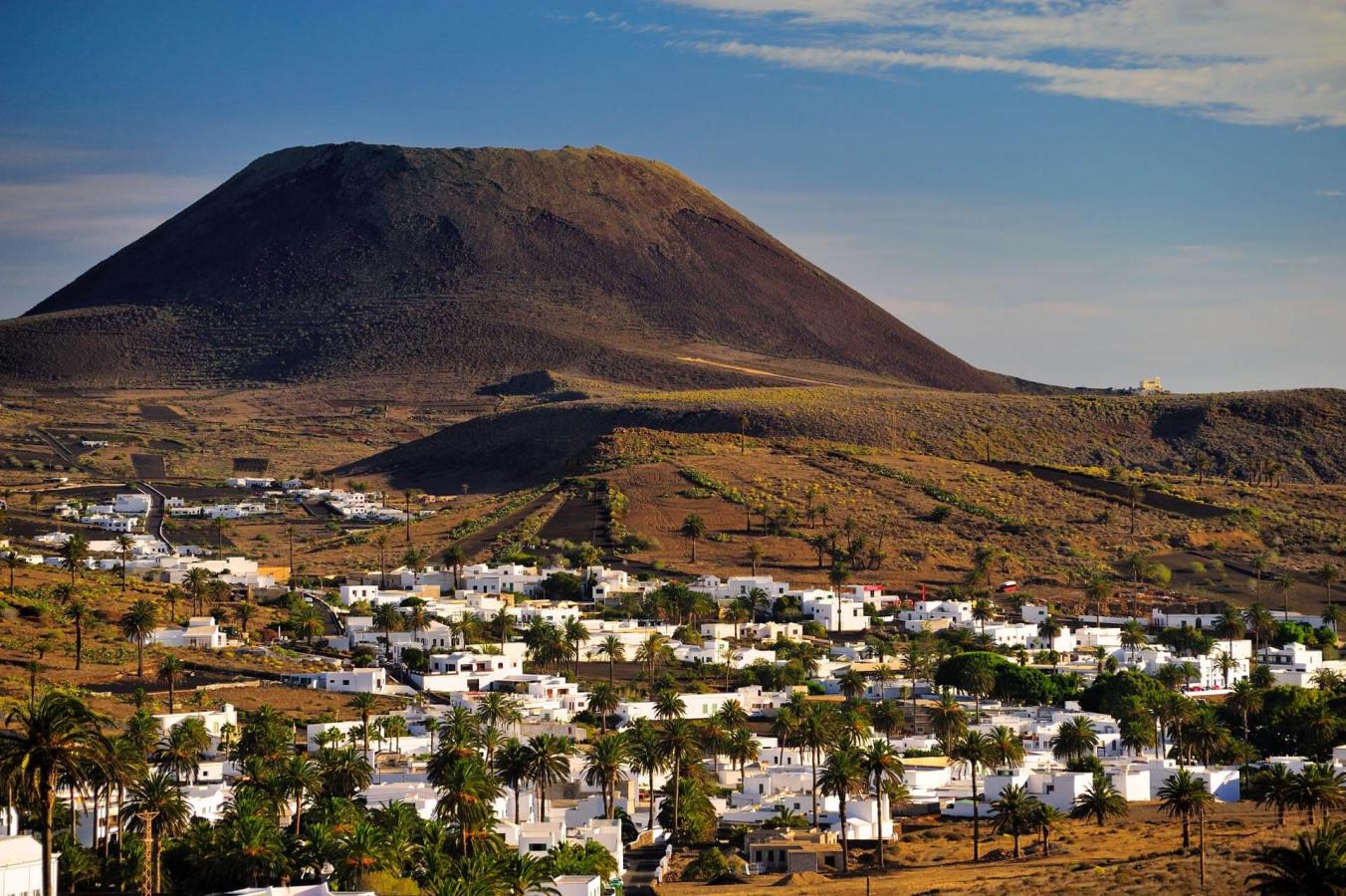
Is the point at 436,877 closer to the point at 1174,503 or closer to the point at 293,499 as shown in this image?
the point at 1174,503

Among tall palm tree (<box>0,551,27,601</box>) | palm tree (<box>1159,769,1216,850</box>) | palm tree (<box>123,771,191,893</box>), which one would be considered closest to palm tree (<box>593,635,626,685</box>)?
tall palm tree (<box>0,551,27,601</box>)

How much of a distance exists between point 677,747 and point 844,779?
6232 millimetres

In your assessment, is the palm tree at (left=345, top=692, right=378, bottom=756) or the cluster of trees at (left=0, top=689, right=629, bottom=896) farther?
the palm tree at (left=345, top=692, right=378, bottom=756)

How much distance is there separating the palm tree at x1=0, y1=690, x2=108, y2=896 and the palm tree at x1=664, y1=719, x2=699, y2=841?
2168cm

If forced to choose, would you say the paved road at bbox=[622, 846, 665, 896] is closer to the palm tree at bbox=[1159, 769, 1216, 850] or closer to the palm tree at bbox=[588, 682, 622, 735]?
the palm tree at bbox=[1159, 769, 1216, 850]

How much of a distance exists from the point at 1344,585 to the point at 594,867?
3139 inches

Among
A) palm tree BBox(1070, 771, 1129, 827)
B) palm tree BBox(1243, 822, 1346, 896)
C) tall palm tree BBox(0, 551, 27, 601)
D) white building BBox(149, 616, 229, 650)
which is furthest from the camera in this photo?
tall palm tree BBox(0, 551, 27, 601)

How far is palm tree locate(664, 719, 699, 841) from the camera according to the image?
5581 cm

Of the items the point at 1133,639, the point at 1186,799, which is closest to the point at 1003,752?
the point at 1186,799

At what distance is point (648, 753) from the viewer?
190 ft

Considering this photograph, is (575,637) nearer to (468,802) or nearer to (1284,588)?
(468,802)

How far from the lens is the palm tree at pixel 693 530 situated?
119 m

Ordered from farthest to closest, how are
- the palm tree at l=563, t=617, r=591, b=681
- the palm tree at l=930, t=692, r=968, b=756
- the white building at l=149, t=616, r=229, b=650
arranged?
the palm tree at l=563, t=617, r=591, b=681 < the white building at l=149, t=616, r=229, b=650 < the palm tree at l=930, t=692, r=968, b=756

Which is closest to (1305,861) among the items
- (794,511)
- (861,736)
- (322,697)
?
(861,736)
